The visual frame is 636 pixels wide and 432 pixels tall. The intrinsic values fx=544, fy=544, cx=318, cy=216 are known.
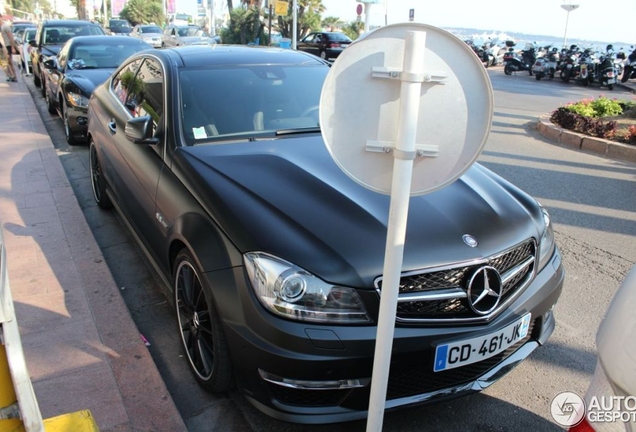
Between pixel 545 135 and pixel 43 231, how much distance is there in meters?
8.38

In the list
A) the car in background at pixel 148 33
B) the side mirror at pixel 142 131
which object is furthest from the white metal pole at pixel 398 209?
the car in background at pixel 148 33

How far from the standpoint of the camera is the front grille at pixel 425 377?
236 cm

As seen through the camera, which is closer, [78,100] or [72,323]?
[72,323]

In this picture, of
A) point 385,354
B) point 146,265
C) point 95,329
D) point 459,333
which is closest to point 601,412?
point 385,354

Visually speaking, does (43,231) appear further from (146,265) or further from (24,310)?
(24,310)

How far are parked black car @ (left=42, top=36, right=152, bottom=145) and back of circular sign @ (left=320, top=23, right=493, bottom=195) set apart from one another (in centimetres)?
677

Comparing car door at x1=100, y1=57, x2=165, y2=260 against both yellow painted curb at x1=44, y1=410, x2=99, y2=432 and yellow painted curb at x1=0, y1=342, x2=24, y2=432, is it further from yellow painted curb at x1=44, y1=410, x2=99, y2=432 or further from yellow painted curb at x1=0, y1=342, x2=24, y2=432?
yellow painted curb at x1=0, y1=342, x2=24, y2=432

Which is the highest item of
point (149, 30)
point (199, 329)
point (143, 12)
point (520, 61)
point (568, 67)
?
point (143, 12)

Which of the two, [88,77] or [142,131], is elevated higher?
[88,77]

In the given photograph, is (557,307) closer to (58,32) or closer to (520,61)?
(58,32)

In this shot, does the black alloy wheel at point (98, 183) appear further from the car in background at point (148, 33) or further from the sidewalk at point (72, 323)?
the car in background at point (148, 33)

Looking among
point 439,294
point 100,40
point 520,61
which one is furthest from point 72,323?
point 520,61

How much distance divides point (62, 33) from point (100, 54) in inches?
190

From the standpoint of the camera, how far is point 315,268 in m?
2.32
